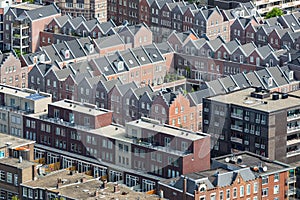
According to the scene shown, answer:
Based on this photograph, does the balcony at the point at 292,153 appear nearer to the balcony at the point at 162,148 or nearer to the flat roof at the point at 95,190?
the balcony at the point at 162,148

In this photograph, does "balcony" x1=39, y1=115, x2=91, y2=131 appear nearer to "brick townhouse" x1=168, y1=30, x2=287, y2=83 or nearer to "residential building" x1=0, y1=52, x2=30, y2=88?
"residential building" x1=0, y1=52, x2=30, y2=88

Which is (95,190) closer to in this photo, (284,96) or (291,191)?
→ (291,191)

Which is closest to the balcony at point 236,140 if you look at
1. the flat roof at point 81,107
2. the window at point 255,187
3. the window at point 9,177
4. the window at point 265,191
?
the flat roof at point 81,107

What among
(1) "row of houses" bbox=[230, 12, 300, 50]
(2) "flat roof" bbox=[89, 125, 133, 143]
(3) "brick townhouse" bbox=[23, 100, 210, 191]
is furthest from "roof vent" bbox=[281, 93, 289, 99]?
(1) "row of houses" bbox=[230, 12, 300, 50]

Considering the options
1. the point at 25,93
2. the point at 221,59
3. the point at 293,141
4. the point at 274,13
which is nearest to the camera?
the point at 293,141

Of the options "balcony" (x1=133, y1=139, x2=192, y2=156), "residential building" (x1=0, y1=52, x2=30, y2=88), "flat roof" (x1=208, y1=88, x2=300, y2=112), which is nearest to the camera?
"balcony" (x1=133, y1=139, x2=192, y2=156)

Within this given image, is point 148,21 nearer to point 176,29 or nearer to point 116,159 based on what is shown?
point 176,29

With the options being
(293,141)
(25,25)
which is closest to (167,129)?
(293,141)
